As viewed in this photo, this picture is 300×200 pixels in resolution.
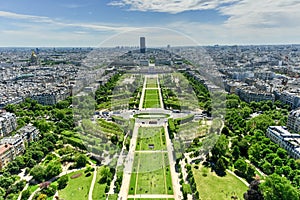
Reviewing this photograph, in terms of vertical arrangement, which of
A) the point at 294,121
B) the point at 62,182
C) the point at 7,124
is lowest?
the point at 62,182

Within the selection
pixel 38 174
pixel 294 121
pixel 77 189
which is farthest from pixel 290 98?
pixel 38 174

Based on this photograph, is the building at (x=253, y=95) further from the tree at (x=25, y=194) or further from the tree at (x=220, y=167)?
the tree at (x=25, y=194)

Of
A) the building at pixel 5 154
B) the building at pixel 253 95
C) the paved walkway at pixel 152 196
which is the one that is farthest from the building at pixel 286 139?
the building at pixel 5 154

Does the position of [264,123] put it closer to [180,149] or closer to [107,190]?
[180,149]

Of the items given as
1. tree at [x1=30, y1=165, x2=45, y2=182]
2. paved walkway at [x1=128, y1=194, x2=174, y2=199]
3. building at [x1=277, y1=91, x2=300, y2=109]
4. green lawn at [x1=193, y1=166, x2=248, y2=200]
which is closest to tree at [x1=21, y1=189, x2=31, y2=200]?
tree at [x1=30, y1=165, x2=45, y2=182]

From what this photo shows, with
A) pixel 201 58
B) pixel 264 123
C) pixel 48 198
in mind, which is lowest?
pixel 48 198

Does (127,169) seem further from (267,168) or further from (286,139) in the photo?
(286,139)

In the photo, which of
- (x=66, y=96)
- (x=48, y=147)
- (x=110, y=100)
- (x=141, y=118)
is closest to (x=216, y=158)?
(x=141, y=118)
